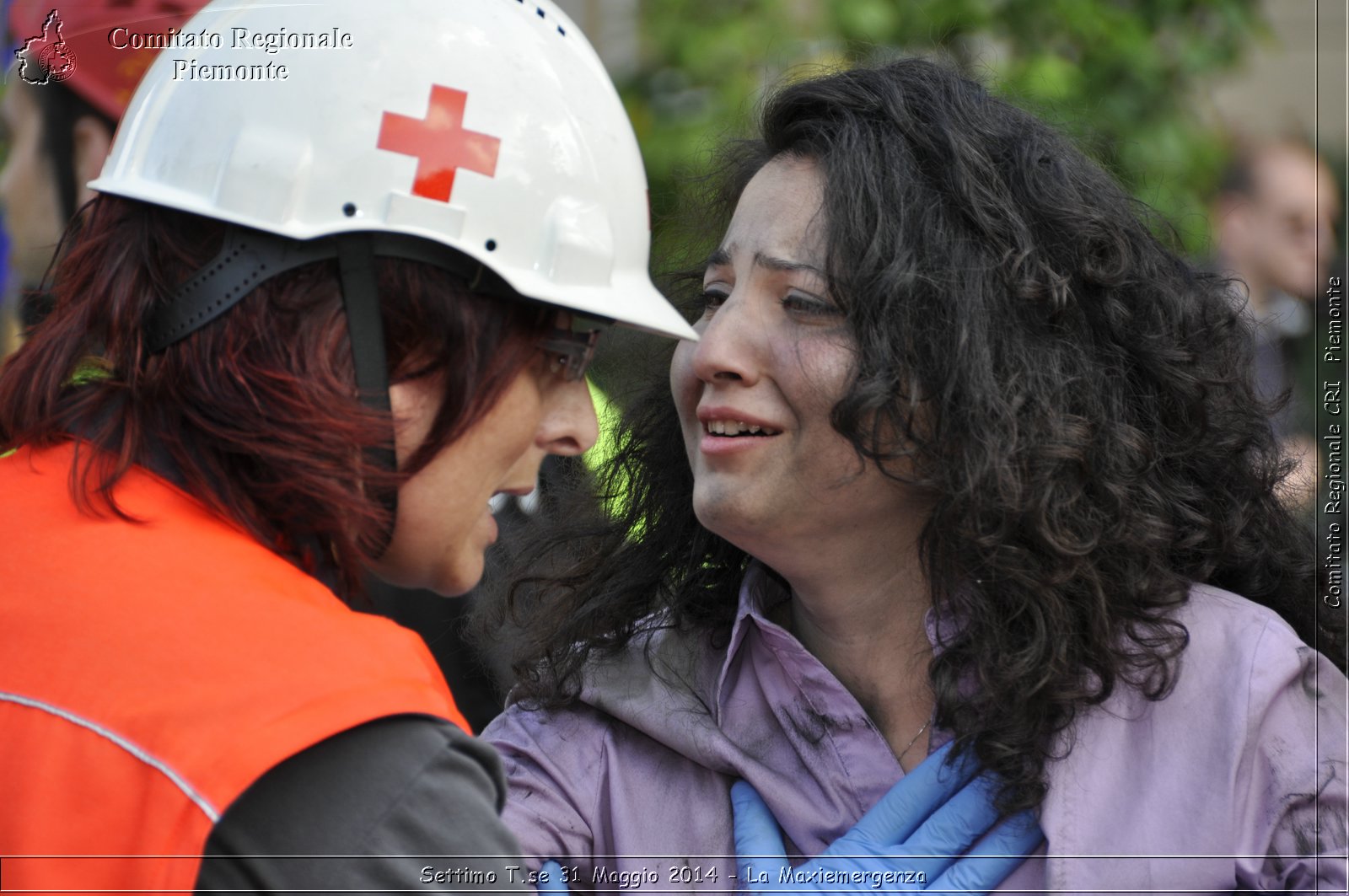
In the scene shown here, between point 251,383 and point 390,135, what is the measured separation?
0.35 metres

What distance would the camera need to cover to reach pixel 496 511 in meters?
3.29

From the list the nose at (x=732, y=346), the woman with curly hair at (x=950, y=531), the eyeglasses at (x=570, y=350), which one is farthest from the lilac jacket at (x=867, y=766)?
the eyeglasses at (x=570, y=350)

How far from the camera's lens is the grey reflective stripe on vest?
124 cm

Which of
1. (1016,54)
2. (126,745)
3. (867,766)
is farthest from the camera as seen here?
(1016,54)

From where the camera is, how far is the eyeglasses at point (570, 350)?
5.70ft

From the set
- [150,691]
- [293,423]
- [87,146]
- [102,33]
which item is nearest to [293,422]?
[293,423]

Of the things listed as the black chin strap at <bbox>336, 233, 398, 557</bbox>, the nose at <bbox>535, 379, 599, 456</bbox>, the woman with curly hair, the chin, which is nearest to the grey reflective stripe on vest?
the black chin strap at <bbox>336, 233, 398, 557</bbox>

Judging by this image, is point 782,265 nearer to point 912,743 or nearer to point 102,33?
point 912,743

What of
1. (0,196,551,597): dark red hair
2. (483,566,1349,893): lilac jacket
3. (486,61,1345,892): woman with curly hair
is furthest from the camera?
(486,61,1345,892): woman with curly hair

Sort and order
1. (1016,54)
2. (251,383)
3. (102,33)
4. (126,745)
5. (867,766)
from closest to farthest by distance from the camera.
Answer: (126,745)
(251,383)
(867,766)
(102,33)
(1016,54)

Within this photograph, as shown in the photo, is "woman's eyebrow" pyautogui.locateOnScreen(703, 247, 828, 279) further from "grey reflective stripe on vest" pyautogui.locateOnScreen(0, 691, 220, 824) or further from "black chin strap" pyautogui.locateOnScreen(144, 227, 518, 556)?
"grey reflective stripe on vest" pyautogui.locateOnScreen(0, 691, 220, 824)

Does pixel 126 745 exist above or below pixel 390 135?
below

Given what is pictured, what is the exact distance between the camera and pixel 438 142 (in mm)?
1630

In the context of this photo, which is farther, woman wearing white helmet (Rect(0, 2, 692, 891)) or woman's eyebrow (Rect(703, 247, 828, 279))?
woman's eyebrow (Rect(703, 247, 828, 279))
